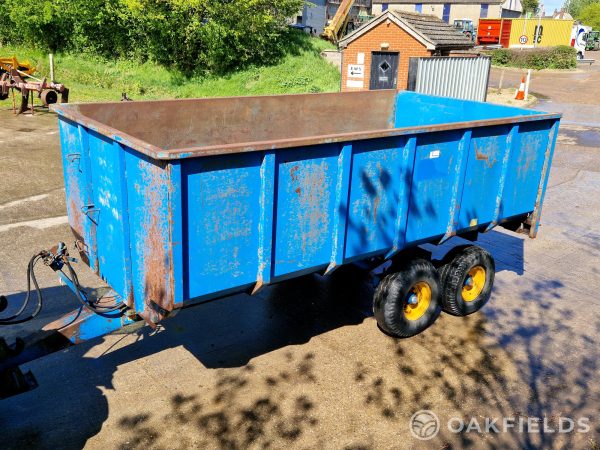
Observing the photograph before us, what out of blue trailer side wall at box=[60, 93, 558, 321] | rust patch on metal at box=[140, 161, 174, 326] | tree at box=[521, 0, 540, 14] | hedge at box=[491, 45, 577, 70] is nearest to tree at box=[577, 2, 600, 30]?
tree at box=[521, 0, 540, 14]

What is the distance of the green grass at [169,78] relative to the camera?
21609 millimetres

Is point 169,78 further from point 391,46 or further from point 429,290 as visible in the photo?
point 429,290

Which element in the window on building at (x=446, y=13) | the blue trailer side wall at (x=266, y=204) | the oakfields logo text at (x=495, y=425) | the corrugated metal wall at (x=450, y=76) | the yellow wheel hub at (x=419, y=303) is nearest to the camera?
the blue trailer side wall at (x=266, y=204)

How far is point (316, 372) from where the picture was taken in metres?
5.57

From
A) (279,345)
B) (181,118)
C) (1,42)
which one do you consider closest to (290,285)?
(279,345)

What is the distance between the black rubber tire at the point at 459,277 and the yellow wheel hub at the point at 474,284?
5cm

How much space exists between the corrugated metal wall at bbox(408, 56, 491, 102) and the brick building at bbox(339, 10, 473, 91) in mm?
1125

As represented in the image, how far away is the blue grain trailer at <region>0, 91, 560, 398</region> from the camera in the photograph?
168 inches

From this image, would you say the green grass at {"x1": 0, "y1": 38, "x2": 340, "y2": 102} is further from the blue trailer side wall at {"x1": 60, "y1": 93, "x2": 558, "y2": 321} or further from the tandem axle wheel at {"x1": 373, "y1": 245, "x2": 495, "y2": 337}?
the blue trailer side wall at {"x1": 60, "y1": 93, "x2": 558, "y2": 321}

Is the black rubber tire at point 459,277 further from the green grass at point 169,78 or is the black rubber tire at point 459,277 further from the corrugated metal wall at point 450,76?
the green grass at point 169,78

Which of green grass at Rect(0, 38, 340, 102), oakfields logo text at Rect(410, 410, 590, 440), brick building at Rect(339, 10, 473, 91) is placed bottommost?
oakfields logo text at Rect(410, 410, 590, 440)

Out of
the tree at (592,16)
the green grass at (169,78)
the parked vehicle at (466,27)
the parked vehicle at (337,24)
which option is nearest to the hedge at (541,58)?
the parked vehicle at (466,27)

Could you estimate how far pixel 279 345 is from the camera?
19.9 ft

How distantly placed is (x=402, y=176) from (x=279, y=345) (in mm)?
2113
